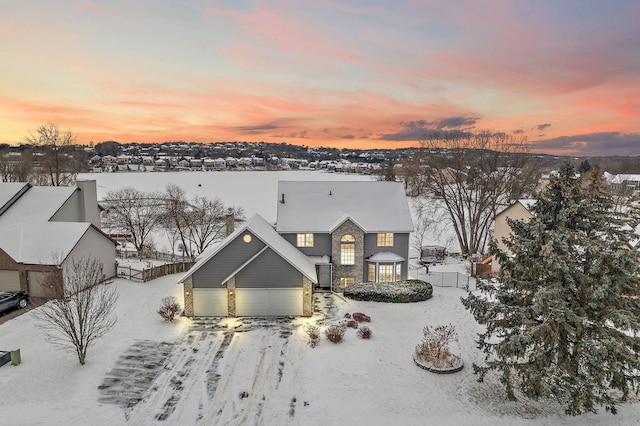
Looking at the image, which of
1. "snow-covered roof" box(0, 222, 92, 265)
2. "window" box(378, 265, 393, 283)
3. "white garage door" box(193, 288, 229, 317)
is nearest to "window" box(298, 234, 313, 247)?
"window" box(378, 265, 393, 283)

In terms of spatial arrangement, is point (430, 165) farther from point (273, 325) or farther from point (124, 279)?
point (124, 279)

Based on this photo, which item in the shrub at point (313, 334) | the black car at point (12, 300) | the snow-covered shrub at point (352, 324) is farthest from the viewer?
the black car at point (12, 300)

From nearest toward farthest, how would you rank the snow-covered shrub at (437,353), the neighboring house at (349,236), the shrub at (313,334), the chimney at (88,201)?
the snow-covered shrub at (437,353) < the shrub at (313,334) < the neighboring house at (349,236) < the chimney at (88,201)

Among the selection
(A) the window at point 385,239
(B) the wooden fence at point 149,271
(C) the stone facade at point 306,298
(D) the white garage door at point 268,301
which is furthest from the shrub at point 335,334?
(B) the wooden fence at point 149,271

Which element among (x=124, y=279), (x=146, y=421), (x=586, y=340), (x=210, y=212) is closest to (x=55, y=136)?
(x=210, y=212)

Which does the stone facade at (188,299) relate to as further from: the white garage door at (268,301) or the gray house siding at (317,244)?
the gray house siding at (317,244)

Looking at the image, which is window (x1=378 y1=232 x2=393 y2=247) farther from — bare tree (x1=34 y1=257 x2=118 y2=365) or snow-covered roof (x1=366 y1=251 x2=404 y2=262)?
bare tree (x1=34 y1=257 x2=118 y2=365)
